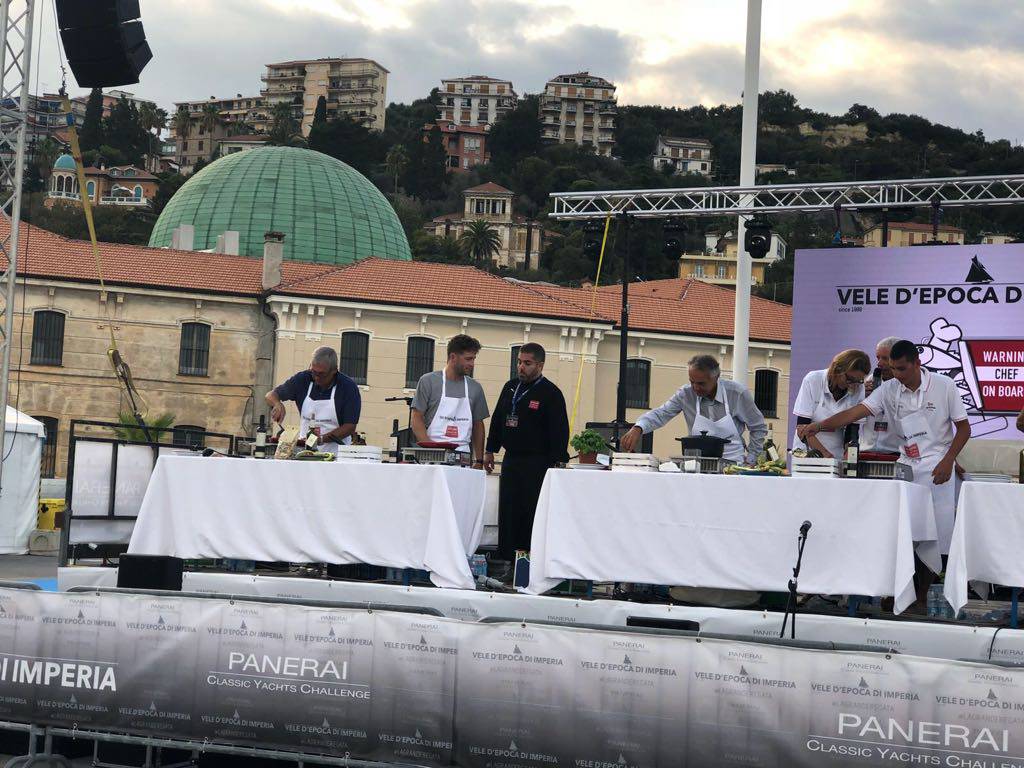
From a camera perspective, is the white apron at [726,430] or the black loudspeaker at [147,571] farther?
the white apron at [726,430]

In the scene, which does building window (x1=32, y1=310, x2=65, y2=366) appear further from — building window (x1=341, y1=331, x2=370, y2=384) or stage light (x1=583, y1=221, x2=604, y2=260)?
stage light (x1=583, y1=221, x2=604, y2=260)

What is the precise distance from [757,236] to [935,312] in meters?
5.18

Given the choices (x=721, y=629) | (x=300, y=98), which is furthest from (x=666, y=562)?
(x=300, y=98)

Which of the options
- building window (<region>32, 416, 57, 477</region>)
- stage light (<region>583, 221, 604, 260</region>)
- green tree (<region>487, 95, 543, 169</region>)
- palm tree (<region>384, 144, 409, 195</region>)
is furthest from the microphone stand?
green tree (<region>487, 95, 543, 169</region>)

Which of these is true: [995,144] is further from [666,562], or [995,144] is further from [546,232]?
[666,562]

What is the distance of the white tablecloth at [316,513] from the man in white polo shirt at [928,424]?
2734mm

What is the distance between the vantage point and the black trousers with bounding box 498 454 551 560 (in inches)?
350

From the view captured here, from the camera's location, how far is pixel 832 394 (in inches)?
348

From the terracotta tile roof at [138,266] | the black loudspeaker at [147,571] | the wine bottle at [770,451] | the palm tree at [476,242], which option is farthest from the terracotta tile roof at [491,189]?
the black loudspeaker at [147,571]

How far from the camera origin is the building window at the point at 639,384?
164 ft

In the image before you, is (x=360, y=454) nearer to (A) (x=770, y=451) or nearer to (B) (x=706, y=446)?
(B) (x=706, y=446)

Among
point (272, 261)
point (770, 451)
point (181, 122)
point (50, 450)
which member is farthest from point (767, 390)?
point (181, 122)

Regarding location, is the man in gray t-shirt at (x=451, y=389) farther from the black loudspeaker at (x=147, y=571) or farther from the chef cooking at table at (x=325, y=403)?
the black loudspeaker at (x=147, y=571)

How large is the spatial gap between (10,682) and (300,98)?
198 metres
